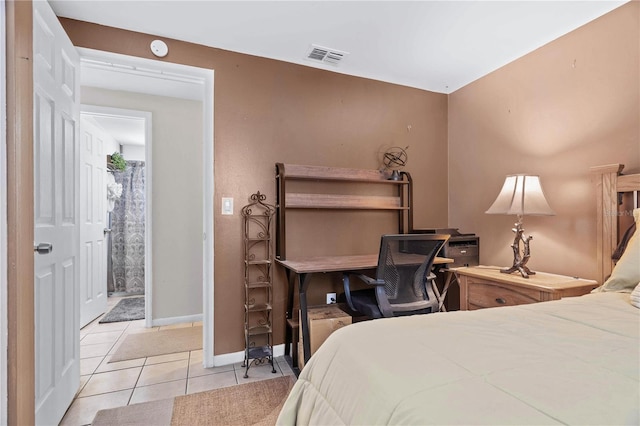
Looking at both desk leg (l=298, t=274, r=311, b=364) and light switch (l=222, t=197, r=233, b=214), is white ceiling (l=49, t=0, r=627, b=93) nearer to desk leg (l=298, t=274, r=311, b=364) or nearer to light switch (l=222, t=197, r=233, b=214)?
light switch (l=222, t=197, r=233, b=214)

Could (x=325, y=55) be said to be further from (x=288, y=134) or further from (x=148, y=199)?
(x=148, y=199)

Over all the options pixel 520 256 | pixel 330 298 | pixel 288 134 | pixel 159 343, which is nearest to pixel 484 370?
pixel 520 256

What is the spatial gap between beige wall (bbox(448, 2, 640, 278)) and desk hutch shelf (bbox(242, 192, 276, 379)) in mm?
1903

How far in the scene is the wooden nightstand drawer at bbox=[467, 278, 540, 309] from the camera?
76.2 inches

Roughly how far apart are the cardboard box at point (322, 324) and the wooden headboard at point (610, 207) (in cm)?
160

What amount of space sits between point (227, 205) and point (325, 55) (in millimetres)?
1420

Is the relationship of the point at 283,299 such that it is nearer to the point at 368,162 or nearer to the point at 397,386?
the point at 368,162

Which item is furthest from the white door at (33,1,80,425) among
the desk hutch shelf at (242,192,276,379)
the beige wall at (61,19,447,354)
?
the desk hutch shelf at (242,192,276,379)

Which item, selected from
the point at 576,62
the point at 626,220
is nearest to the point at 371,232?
the point at 626,220

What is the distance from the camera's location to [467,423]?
22.0 inches

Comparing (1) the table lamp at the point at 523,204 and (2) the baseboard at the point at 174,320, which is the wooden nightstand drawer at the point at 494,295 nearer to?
(1) the table lamp at the point at 523,204

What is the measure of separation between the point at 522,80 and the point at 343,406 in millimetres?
2748

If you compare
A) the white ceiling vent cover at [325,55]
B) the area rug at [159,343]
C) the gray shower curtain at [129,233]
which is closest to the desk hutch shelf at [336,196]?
the white ceiling vent cover at [325,55]

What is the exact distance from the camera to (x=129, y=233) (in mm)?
4617
